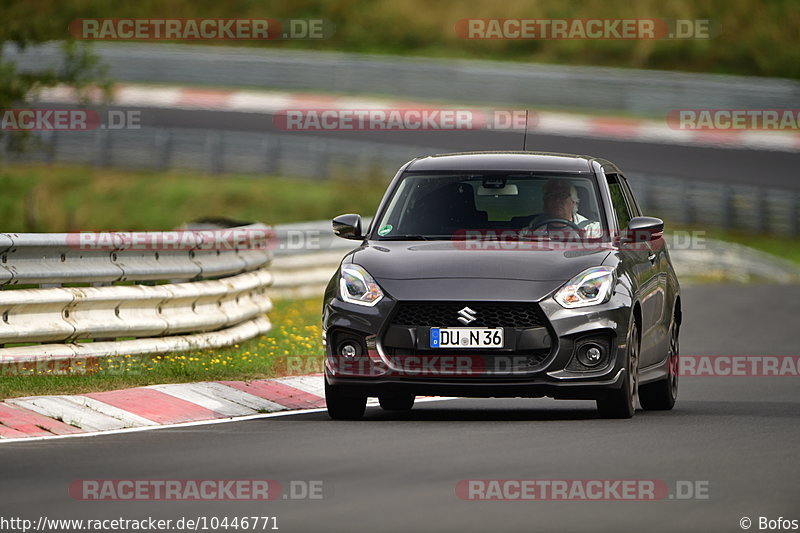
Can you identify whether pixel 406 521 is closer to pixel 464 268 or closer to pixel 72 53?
pixel 464 268

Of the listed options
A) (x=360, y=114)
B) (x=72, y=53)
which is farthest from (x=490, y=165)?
(x=360, y=114)

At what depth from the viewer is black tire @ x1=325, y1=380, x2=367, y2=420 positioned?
1155 cm

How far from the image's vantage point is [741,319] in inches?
853

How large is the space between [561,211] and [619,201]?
30.4 inches

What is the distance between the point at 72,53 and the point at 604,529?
828 inches

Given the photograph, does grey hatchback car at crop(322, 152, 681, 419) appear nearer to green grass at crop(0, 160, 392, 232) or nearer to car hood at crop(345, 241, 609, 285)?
car hood at crop(345, 241, 609, 285)

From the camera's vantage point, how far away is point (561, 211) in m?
12.2

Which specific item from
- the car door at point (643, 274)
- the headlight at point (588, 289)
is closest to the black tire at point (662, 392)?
the car door at point (643, 274)

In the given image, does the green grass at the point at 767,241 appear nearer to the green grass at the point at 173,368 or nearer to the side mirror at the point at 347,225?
the green grass at the point at 173,368

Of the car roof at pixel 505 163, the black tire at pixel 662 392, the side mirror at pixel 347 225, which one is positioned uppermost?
the car roof at pixel 505 163

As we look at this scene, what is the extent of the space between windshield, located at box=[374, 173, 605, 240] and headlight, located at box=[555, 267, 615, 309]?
2.39ft

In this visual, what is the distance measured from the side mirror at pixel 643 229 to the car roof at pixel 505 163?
22.0 inches

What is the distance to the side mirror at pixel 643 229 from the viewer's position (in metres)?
12.0

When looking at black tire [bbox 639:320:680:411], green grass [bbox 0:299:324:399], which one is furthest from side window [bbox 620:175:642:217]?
green grass [bbox 0:299:324:399]
